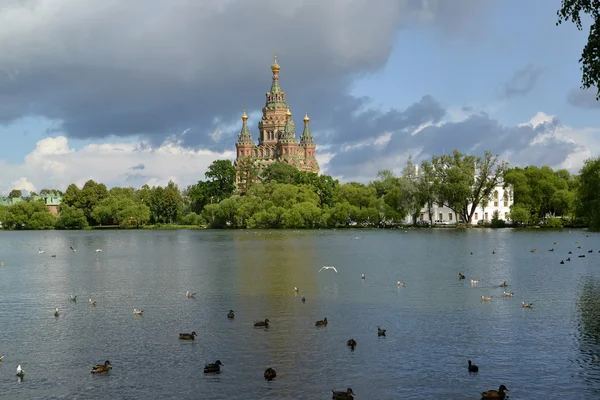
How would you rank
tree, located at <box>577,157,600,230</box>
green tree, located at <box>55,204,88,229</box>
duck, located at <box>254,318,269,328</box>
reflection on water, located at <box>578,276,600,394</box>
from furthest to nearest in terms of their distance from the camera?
green tree, located at <box>55,204,88,229</box> → tree, located at <box>577,157,600,230</box> → duck, located at <box>254,318,269,328</box> → reflection on water, located at <box>578,276,600,394</box>

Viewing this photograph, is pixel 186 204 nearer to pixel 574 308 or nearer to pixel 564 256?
pixel 564 256

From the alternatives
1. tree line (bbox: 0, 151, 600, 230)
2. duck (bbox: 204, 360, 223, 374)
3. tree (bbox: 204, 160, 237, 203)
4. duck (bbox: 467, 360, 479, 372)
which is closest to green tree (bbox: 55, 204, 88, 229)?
tree line (bbox: 0, 151, 600, 230)

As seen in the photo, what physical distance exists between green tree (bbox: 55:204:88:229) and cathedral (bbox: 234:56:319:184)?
45.3 metres

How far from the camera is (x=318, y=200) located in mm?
130625

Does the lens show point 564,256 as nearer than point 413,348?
No

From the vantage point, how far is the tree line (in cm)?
11456

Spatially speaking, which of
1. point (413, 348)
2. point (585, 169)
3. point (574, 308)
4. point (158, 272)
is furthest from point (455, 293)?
point (585, 169)

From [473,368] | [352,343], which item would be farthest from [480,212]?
[473,368]

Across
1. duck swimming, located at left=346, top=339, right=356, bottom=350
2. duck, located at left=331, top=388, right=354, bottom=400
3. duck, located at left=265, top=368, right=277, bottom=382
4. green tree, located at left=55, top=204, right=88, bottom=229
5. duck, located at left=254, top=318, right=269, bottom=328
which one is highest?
green tree, located at left=55, top=204, right=88, bottom=229

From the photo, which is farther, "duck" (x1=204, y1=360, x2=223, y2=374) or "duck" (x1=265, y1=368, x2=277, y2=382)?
"duck" (x1=204, y1=360, x2=223, y2=374)

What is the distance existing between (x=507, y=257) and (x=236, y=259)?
24.4m

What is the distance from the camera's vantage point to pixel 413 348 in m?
23.3

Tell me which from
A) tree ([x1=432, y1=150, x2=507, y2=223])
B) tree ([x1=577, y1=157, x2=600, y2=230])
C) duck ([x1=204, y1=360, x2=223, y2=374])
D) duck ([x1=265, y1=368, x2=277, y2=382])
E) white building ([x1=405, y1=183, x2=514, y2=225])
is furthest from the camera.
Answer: white building ([x1=405, y1=183, x2=514, y2=225])

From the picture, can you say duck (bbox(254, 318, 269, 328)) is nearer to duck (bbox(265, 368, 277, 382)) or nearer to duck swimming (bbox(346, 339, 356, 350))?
duck swimming (bbox(346, 339, 356, 350))
